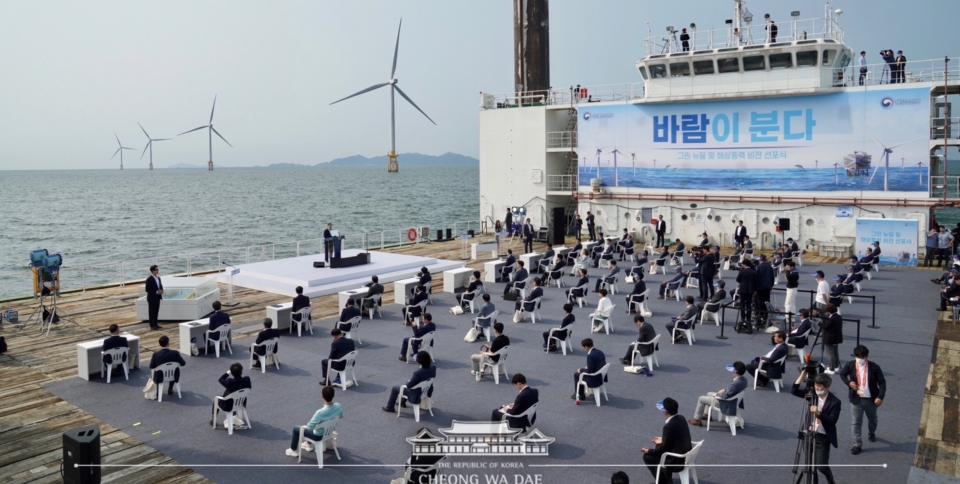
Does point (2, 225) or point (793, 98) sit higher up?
point (793, 98)

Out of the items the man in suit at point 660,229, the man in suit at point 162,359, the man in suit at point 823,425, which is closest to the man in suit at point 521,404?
the man in suit at point 823,425

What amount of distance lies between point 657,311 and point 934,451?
9.58 metres

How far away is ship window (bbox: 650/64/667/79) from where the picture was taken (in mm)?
32656

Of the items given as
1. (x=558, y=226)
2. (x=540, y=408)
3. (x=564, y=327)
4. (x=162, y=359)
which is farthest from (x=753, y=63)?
(x=162, y=359)

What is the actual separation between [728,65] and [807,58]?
10.4 feet

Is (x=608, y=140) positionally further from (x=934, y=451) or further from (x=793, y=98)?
(x=934, y=451)

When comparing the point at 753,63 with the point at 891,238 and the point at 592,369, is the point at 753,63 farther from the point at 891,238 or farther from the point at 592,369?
the point at 592,369

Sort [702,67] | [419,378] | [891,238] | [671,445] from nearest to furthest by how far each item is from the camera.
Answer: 1. [671,445]
2. [419,378]
3. [891,238]
4. [702,67]

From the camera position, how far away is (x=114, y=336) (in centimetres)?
1331

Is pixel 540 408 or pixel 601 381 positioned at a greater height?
pixel 601 381

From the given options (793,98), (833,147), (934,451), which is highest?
(793,98)

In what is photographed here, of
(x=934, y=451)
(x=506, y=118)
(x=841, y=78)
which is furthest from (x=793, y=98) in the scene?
(x=934, y=451)

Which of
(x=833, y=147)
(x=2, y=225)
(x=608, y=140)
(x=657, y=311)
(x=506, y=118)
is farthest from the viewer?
(x=2, y=225)

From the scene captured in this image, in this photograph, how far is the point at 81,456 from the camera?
834cm
